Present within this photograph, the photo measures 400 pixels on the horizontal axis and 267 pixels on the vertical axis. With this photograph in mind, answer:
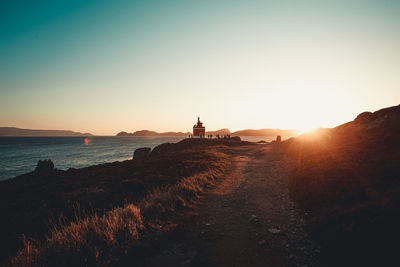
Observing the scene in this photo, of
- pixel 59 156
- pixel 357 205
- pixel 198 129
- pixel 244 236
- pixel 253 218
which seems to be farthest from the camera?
pixel 198 129

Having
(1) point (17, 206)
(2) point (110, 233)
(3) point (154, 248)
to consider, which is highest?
(2) point (110, 233)

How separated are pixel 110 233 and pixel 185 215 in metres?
2.89

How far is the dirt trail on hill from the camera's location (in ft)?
14.5

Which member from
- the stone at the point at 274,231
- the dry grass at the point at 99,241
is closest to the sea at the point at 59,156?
the dry grass at the point at 99,241

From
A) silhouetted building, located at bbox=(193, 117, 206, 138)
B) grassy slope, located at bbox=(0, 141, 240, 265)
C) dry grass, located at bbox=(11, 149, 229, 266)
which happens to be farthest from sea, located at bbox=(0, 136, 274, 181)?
dry grass, located at bbox=(11, 149, 229, 266)

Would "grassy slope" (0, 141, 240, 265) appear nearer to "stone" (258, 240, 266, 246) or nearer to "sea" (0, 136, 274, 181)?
"stone" (258, 240, 266, 246)

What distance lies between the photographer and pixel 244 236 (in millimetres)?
5449

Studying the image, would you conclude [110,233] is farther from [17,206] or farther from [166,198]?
[17,206]

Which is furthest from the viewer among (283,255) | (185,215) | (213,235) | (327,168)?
(327,168)

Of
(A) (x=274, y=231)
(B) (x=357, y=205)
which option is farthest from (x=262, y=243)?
(B) (x=357, y=205)

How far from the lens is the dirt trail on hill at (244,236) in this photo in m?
4.42

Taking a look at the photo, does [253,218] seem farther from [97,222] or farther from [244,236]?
[97,222]

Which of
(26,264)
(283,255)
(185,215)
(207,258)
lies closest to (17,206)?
(26,264)

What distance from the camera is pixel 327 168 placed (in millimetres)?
8867
